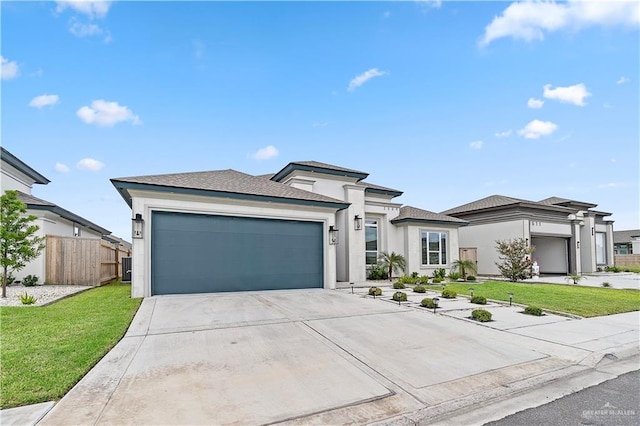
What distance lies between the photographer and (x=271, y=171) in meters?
22.0

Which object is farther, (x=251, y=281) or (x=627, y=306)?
(x=251, y=281)

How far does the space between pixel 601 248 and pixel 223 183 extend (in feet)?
117

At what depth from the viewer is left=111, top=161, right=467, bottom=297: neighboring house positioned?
10.5 meters

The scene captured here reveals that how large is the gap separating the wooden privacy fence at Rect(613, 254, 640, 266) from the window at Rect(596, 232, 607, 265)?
156 inches

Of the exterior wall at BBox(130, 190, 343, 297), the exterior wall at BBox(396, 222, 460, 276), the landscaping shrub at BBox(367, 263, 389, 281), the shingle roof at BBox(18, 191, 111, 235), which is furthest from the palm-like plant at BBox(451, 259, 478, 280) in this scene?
the shingle roof at BBox(18, 191, 111, 235)

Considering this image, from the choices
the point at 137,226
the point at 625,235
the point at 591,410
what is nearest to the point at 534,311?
the point at 591,410

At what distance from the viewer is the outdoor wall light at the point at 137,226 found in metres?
10.1

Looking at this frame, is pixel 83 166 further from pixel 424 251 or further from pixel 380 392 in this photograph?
pixel 380 392

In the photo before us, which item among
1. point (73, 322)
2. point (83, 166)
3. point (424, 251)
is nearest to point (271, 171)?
point (424, 251)

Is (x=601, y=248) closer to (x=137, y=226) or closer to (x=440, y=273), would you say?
(x=440, y=273)

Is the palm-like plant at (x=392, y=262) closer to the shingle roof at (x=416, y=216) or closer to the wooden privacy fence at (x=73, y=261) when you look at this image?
the shingle roof at (x=416, y=216)

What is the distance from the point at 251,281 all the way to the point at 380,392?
8493 millimetres

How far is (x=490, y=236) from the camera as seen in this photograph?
2305cm

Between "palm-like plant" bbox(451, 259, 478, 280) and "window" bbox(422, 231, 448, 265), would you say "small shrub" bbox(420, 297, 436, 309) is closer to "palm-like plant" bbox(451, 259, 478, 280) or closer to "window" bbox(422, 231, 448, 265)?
"window" bbox(422, 231, 448, 265)
